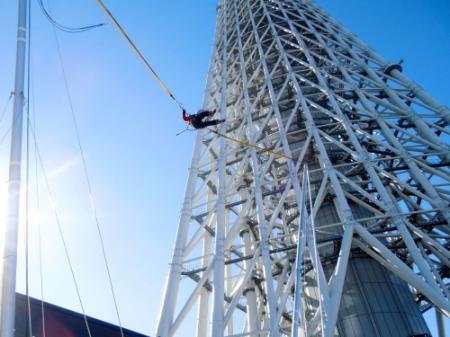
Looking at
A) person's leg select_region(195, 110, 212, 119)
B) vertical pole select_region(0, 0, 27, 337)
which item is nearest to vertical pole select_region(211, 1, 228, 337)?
person's leg select_region(195, 110, 212, 119)

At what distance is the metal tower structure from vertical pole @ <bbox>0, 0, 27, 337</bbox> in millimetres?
4449

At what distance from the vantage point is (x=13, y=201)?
6137 mm

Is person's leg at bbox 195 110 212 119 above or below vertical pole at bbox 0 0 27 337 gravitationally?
above

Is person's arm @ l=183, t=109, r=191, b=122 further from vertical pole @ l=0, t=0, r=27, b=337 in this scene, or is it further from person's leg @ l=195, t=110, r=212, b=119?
vertical pole @ l=0, t=0, r=27, b=337

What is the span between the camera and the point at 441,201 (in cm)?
1179

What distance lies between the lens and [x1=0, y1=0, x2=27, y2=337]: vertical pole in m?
5.09

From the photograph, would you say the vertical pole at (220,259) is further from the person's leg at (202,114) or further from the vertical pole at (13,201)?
the vertical pole at (13,201)

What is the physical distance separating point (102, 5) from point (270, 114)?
8910 mm

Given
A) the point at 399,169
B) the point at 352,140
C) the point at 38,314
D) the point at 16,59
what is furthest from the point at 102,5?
the point at 399,169

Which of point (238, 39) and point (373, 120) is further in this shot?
point (238, 39)

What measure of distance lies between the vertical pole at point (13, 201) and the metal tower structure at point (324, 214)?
4449 millimetres

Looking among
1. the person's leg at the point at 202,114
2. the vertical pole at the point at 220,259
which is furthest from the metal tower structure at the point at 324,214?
the person's leg at the point at 202,114

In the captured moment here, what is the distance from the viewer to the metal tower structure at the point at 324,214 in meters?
10.6

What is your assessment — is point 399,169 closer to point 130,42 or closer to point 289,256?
point 289,256
